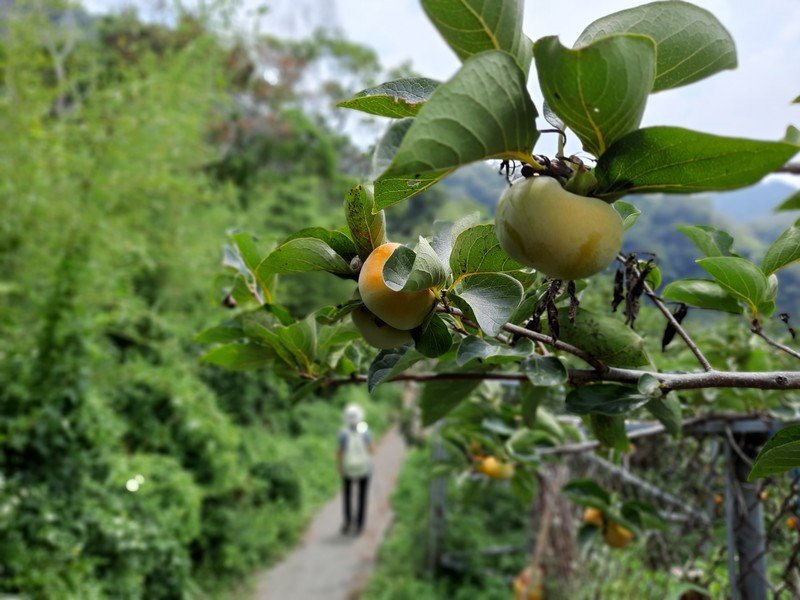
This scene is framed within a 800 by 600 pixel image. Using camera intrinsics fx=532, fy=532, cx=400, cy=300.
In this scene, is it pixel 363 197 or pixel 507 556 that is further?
pixel 507 556

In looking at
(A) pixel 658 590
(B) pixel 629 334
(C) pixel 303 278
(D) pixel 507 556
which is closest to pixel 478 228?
(B) pixel 629 334

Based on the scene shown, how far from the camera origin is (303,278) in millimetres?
6383

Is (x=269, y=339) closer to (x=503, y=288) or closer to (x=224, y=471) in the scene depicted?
(x=503, y=288)

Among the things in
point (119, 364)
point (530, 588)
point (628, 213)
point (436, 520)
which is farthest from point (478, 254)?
point (119, 364)

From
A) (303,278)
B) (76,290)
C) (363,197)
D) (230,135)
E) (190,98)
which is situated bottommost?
(363,197)

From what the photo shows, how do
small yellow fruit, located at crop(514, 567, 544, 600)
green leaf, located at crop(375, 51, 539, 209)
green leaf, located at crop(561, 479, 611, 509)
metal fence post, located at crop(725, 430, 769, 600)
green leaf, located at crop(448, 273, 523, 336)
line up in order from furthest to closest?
small yellow fruit, located at crop(514, 567, 544, 600), green leaf, located at crop(561, 479, 611, 509), metal fence post, located at crop(725, 430, 769, 600), green leaf, located at crop(448, 273, 523, 336), green leaf, located at crop(375, 51, 539, 209)

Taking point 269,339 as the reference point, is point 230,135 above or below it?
above

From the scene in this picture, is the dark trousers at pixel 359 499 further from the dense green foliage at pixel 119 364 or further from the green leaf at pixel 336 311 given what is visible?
the green leaf at pixel 336 311

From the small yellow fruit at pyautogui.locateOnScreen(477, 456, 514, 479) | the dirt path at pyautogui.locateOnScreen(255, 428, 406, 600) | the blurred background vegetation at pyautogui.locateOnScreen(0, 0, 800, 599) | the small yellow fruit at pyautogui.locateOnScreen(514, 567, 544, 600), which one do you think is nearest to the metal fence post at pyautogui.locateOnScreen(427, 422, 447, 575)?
the blurred background vegetation at pyautogui.locateOnScreen(0, 0, 800, 599)

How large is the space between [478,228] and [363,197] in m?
0.08

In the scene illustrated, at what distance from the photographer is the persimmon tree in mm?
242

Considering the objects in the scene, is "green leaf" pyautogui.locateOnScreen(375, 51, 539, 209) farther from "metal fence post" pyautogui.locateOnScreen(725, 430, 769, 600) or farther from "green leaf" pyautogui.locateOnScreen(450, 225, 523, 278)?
"metal fence post" pyautogui.locateOnScreen(725, 430, 769, 600)

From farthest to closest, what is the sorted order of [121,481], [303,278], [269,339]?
[303,278] < [121,481] < [269,339]

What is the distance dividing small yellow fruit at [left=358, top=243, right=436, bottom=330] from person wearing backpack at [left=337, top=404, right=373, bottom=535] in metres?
3.83
